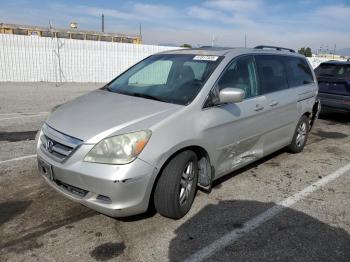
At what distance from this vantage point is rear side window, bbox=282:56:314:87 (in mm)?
5473

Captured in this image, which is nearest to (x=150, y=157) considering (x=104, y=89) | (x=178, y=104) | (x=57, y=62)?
(x=178, y=104)

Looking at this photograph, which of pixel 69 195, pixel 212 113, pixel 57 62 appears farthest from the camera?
pixel 57 62

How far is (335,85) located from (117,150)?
297 inches

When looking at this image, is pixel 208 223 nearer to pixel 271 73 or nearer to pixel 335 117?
pixel 271 73

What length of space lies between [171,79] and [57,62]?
13.2 metres

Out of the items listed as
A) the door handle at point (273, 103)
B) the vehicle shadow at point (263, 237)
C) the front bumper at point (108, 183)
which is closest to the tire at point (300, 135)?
the door handle at point (273, 103)

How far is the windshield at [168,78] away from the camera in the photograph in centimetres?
379

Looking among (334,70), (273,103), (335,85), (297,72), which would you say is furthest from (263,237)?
(334,70)

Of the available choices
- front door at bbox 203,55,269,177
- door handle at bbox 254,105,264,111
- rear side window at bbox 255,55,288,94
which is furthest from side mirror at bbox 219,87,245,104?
rear side window at bbox 255,55,288,94

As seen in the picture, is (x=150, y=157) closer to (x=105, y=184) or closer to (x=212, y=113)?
(x=105, y=184)

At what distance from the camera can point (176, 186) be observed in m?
3.23

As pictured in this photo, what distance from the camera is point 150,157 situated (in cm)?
300

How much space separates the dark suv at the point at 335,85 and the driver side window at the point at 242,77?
5.21 meters

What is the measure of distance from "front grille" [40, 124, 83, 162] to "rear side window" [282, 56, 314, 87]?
144 inches
